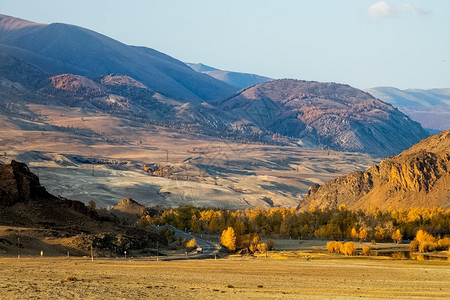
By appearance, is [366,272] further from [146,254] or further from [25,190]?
[25,190]

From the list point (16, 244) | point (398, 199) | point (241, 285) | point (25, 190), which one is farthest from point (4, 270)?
point (398, 199)

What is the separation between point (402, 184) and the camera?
15700cm

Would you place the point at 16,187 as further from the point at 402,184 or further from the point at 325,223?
the point at 402,184

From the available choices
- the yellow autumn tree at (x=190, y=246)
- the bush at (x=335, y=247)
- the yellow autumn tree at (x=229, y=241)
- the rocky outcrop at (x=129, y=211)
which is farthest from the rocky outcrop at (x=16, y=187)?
the rocky outcrop at (x=129, y=211)

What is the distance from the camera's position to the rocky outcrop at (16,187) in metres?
83.1

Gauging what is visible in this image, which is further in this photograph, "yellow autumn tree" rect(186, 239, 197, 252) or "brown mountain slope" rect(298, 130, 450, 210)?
"brown mountain slope" rect(298, 130, 450, 210)

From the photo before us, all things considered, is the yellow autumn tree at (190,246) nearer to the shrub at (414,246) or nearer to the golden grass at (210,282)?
the shrub at (414,246)

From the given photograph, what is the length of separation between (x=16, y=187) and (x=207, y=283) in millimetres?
48082

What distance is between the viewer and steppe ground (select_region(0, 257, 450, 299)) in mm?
35906

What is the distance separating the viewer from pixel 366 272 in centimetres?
5600

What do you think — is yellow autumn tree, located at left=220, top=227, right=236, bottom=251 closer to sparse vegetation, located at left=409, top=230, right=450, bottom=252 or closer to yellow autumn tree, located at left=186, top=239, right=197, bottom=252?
yellow autumn tree, located at left=186, top=239, right=197, bottom=252

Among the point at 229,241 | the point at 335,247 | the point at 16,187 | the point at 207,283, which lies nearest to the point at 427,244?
the point at 335,247

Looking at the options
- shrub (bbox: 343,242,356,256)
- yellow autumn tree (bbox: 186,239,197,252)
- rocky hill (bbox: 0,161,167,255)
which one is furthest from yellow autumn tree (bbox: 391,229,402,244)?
rocky hill (bbox: 0,161,167,255)

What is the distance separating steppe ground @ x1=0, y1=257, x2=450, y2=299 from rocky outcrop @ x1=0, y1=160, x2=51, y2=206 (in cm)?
3220
